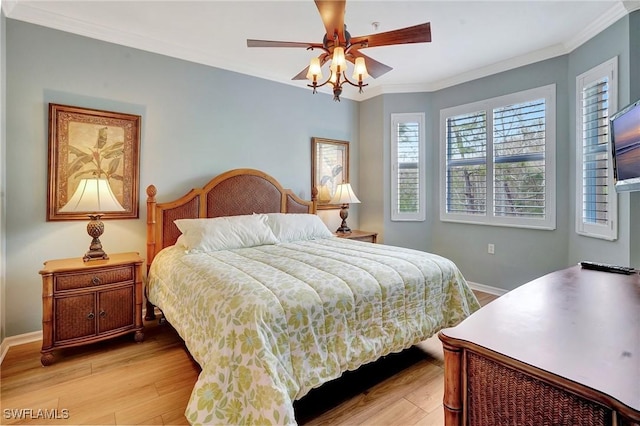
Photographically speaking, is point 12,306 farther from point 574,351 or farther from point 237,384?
point 574,351

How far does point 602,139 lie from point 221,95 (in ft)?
12.4

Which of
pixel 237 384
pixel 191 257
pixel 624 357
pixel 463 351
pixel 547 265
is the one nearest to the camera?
pixel 624 357

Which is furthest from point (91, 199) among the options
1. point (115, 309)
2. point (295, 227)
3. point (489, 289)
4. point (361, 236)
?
point (489, 289)

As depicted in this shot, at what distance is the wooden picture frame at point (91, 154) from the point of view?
267 centimetres

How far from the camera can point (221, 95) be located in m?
3.57

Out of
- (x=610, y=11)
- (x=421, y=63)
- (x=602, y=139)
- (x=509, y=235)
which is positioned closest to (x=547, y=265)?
(x=509, y=235)

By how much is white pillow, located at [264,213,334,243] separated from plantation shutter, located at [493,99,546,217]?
Result: 2.19 m

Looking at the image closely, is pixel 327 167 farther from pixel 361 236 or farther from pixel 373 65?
pixel 373 65

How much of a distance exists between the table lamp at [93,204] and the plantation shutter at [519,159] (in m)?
4.04

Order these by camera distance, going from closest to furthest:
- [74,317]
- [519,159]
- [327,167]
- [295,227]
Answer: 1. [74,317]
2. [295,227]
3. [519,159]
4. [327,167]

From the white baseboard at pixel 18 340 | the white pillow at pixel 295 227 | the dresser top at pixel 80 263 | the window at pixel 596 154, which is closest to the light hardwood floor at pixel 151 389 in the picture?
the white baseboard at pixel 18 340

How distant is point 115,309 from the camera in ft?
8.31

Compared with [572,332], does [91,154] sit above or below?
above

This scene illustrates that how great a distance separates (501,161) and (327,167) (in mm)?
2182
